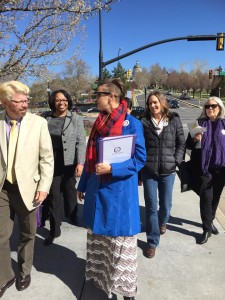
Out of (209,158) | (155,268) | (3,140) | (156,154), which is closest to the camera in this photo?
(3,140)

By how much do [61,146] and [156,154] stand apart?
1.17m

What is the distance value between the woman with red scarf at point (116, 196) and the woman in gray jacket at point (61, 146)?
116 centimetres

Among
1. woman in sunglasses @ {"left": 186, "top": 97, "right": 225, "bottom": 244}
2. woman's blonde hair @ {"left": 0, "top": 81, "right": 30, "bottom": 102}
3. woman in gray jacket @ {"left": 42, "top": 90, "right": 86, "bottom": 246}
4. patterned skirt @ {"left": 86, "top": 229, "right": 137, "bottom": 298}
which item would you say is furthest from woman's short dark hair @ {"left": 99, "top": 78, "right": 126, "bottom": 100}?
woman in sunglasses @ {"left": 186, "top": 97, "right": 225, "bottom": 244}

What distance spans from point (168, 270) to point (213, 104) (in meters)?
1.94

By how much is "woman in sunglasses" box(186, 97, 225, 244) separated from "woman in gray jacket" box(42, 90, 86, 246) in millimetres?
1404

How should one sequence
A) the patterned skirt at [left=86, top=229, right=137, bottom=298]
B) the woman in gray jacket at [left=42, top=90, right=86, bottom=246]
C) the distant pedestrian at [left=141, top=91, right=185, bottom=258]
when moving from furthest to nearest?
1. the woman in gray jacket at [left=42, top=90, right=86, bottom=246]
2. the distant pedestrian at [left=141, top=91, right=185, bottom=258]
3. the patterned skirt at [left=86, top=229, right=137, bottom=298]

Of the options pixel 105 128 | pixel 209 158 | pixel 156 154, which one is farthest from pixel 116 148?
pixel 209 158

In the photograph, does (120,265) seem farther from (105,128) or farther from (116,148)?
(105,128)

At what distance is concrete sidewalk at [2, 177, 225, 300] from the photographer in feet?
8.92

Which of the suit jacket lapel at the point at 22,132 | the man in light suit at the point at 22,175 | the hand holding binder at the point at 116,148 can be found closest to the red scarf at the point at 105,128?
the hand holding binder at the point at 116,148

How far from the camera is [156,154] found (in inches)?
136

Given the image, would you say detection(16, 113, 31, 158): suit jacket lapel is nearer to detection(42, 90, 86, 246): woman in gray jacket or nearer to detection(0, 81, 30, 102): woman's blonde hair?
detection(0, 81, 30, 102): woman's blonde hair

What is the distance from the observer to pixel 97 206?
2520 millimetres

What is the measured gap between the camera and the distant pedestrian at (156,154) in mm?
3406
